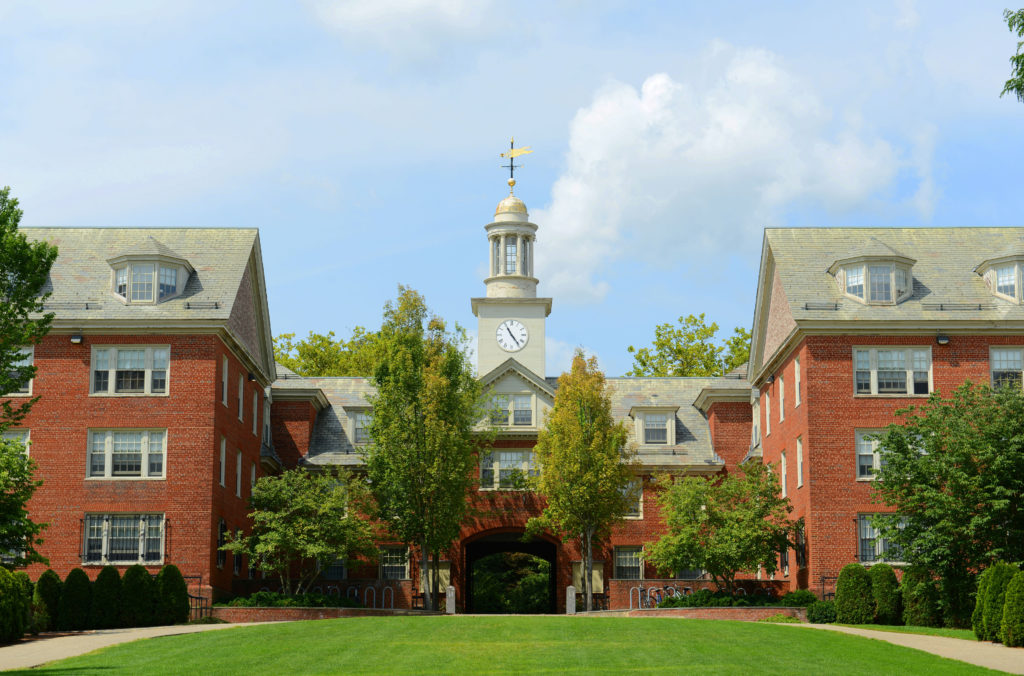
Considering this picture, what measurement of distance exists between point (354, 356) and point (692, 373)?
1897 cm

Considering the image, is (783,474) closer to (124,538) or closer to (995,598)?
(995,598)

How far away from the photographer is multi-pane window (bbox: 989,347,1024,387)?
1620 inches

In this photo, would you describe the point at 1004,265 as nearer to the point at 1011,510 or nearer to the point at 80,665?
the point at 1011,510

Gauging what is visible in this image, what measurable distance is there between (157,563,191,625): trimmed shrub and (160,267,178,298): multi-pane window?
9883 mm

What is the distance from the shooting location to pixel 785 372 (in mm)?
44781

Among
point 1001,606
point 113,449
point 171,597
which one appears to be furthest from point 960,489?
point 113,449

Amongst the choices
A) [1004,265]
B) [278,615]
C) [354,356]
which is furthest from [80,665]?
[354,356]

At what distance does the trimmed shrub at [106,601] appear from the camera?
3528 centimetres

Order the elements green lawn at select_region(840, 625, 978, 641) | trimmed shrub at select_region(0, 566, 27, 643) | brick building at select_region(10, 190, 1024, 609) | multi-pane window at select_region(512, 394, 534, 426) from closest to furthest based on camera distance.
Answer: trimmed shrub at select_region(0, 566, 27, 643)
green lawn at select_region(840, 625, 978, 641)
brick building at select_region(10, 190, 1024, 609)
multi-pane window at select_region(512, 394, 534, 426)

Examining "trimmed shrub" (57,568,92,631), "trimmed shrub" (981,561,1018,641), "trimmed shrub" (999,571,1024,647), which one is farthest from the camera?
"trimmed shrub" (57,568,92,631)

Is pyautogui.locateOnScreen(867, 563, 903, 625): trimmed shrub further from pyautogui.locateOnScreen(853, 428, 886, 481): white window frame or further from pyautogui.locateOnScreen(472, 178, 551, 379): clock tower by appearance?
pyautogui.locateOnScreen(472, 178, 551, 379): clock tower

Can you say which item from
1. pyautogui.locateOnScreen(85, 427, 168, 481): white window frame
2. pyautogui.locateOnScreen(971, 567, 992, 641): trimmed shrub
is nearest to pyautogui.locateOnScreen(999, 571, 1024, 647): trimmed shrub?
pyautogui.locateOnScreen(971, 567, 992, 641): trimmed shrub

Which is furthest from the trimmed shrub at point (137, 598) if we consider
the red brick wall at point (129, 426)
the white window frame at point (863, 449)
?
the white window frame at point (863, 449)

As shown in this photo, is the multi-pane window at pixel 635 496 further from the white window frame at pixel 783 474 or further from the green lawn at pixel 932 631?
the green lawn at pixel 932 631
